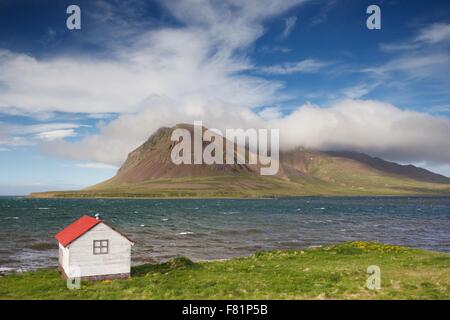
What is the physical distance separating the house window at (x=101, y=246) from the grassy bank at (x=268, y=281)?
245cm

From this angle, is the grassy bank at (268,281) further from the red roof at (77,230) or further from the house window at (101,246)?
the red roof at (77,230)

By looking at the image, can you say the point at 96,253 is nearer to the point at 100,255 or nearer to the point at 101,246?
the point at 100,255

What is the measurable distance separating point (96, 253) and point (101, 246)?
67 centimetres

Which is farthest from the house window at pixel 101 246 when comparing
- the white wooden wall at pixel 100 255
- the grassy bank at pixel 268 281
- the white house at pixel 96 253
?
the grassy bank at pixel 268 281

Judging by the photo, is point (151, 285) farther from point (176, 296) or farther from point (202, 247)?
point (202, 247)

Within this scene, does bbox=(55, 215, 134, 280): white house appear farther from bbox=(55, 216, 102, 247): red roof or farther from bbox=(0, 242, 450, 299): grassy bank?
bbox=(0, 242, 450, 299): grassy bank

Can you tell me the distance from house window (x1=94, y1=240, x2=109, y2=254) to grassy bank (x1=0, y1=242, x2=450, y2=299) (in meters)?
2.45

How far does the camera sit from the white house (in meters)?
30.9

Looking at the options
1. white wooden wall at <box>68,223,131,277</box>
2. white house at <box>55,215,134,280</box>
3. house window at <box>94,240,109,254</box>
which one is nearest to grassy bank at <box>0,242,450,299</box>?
white house at <box>55,215,134,280</box>

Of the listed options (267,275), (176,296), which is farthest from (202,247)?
(176,296)

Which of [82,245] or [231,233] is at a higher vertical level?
[82,245]
